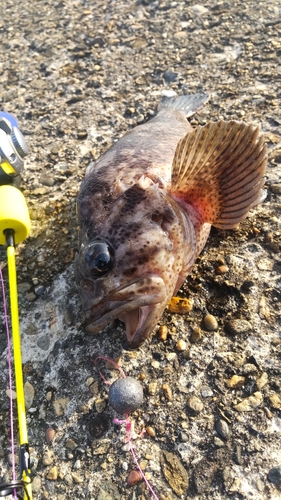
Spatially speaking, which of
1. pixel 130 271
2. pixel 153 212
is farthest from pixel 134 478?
pixel 153 212

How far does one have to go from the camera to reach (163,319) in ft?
10.4

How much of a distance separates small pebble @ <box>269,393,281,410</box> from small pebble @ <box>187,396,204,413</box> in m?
0.48

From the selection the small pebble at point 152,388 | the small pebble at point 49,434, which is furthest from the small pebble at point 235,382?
the small pebble at point 49,434

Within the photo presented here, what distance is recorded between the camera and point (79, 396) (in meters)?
2.92

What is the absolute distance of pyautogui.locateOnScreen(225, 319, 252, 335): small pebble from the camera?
3.01 meters

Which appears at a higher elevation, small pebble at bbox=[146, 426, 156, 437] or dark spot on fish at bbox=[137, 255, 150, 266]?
dark spot on fish at bbox=[137, 255, 150, 266]

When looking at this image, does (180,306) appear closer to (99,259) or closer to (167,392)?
(167,392)

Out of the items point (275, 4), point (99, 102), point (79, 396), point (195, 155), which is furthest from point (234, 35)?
point (79, 396)

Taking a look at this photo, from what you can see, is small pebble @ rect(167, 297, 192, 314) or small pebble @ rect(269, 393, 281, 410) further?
small pebble @ rect(167, 297, 192, 314)

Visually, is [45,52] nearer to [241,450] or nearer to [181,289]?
[181,289]

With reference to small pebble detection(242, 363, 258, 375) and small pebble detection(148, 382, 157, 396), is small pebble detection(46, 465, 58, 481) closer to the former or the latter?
small pebble detection(148, 382, 157, 396)

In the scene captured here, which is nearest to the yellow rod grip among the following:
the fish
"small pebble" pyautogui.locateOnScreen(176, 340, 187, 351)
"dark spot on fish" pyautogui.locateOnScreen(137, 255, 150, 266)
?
the fish

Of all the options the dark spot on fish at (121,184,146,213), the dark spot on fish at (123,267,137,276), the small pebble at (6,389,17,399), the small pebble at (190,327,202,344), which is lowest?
the small pebble at (6,389,17,399)

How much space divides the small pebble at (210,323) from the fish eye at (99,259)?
956 mm
